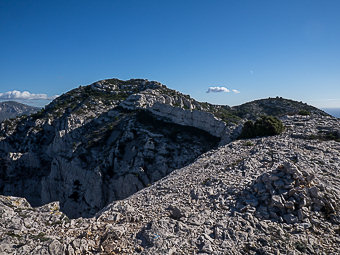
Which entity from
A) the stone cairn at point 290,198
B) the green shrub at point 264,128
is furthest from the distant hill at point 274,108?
the stone cairn at point 290,198

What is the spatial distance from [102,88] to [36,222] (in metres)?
55.5

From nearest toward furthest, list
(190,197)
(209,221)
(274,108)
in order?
(209,221), (190,197), (274,108)

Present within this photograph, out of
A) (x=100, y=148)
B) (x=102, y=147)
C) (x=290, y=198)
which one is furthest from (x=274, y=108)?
(x=290, y=198)

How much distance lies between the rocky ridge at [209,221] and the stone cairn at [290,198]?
0.03m

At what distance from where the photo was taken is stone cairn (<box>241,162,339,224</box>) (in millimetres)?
7551

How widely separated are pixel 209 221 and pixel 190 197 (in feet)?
8.06

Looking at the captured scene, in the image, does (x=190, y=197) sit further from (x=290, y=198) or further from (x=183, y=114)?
(x=183, y=114)

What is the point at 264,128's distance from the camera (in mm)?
20969

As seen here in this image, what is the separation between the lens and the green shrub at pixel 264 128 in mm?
20344

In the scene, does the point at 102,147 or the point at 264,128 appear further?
the point at 102,147

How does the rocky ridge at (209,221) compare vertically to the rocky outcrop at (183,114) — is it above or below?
below

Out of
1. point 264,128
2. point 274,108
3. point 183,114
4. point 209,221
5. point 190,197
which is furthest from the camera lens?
point 274,108

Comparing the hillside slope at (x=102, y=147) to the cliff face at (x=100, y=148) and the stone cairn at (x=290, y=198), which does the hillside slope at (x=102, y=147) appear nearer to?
the cliff face at (x=100, y=148)

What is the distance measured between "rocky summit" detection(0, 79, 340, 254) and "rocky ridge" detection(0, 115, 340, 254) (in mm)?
39
